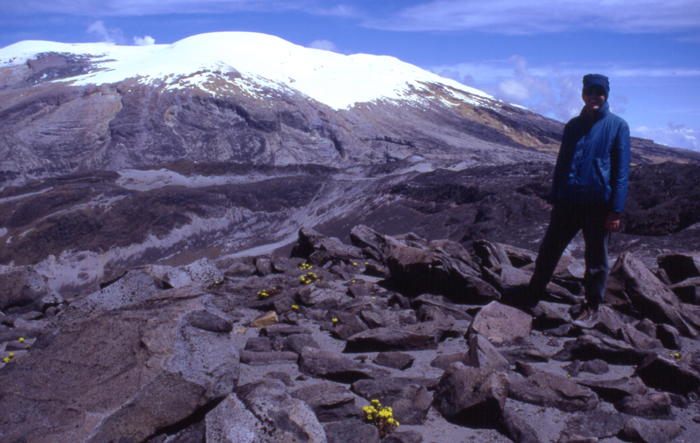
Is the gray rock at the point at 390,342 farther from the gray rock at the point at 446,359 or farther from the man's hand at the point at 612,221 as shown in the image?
the man's hand at the point at 612,221

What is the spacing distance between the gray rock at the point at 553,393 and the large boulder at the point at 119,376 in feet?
5.11

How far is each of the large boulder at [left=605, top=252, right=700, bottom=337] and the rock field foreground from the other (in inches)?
0.4

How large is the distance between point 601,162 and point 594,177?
0.11m

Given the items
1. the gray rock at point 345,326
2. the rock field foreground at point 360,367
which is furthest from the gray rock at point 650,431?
the gray rock at point 345,326

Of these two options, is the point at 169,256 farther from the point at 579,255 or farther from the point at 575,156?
the point at 575,156

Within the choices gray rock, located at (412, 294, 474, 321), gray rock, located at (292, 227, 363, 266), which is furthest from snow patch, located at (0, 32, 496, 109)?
gray rock, located at (412, 294, 474, 321)

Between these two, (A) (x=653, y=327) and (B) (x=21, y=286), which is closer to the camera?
(A) (x=653, y=327)

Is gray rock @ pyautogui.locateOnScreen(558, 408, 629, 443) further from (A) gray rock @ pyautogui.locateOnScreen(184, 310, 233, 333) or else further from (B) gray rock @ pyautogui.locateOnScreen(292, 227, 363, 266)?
(B) gray rock @ pyautogui.locateOnScreen(292, 227, 363, 266)

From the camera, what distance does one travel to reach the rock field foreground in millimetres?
2162

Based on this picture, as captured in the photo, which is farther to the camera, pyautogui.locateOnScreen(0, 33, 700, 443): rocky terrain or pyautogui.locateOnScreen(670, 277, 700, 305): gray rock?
pyautogui.locateOnScreen(670, 277, 700, 305): gray rock

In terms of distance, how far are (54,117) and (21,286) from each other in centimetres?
4084

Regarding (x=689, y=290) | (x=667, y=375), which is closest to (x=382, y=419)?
(x=667, y=375)

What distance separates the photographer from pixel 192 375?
2270 millimetres

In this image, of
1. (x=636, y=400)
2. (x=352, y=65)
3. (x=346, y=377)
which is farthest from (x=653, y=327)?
(x=352, y=65)
